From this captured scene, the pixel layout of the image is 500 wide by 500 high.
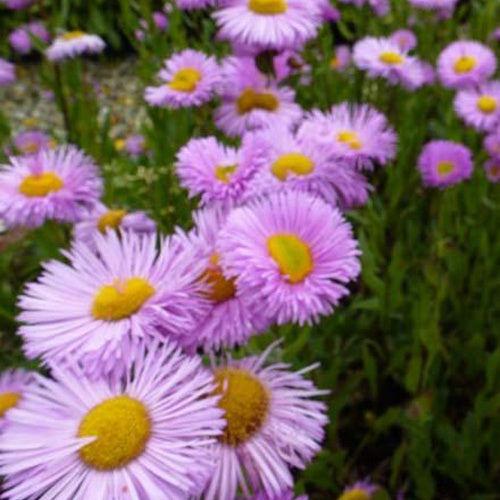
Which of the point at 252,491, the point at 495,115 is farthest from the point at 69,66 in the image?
the point at 252,491

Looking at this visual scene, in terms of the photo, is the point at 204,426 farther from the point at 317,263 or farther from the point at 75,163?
the point at 75,163

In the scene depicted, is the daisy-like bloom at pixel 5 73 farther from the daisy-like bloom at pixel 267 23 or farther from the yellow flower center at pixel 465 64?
the yellow flower center at pixel 465 64

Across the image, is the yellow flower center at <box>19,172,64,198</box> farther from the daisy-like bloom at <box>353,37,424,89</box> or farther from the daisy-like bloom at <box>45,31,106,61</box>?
the daisy-like bloom at <box>45,31,106,61</box>

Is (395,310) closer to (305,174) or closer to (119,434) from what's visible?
(305,174)

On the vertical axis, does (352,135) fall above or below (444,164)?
below

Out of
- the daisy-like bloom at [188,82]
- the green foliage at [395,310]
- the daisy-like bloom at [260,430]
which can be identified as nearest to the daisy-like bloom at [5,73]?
the green foliage at [395,310]

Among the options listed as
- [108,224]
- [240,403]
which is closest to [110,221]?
[108,224]
